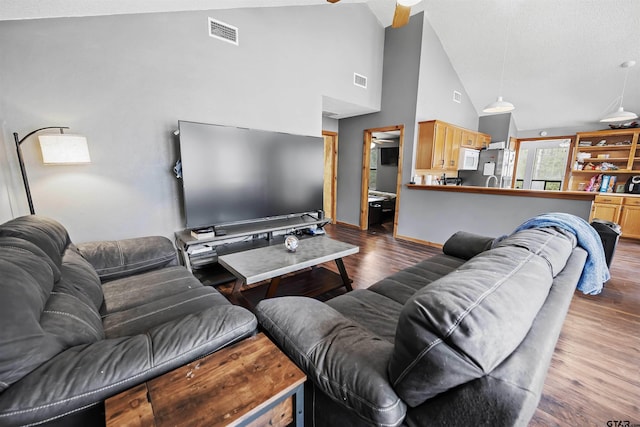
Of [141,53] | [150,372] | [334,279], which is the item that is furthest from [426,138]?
[150,372]

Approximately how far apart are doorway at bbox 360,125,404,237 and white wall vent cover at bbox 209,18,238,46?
292 centimetres

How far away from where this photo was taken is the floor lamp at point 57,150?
1.89 m

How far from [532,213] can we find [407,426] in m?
3.70

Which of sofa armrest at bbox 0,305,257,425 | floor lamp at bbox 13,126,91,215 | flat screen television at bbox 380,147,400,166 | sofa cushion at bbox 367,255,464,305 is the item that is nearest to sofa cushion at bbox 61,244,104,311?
sofa armrest at bbox 0,305,257,425

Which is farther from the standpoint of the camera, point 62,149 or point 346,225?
point 346,225

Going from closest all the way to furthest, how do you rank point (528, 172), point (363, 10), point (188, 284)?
point (188, 284) → point (363, 10) → point (528, 172)

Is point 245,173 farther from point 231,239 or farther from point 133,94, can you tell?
point 133,94

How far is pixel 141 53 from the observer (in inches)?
95.7

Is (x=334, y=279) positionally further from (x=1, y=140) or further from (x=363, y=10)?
(x=363, y=10)

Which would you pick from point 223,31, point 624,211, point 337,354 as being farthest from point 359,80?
point 624,211

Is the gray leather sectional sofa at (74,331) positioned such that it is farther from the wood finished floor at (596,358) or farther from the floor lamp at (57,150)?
the wood finished floor at (596,358)

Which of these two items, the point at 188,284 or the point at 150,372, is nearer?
the point at 150,372

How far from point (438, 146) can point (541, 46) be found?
2042 mm

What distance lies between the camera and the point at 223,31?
2877 millimetres
